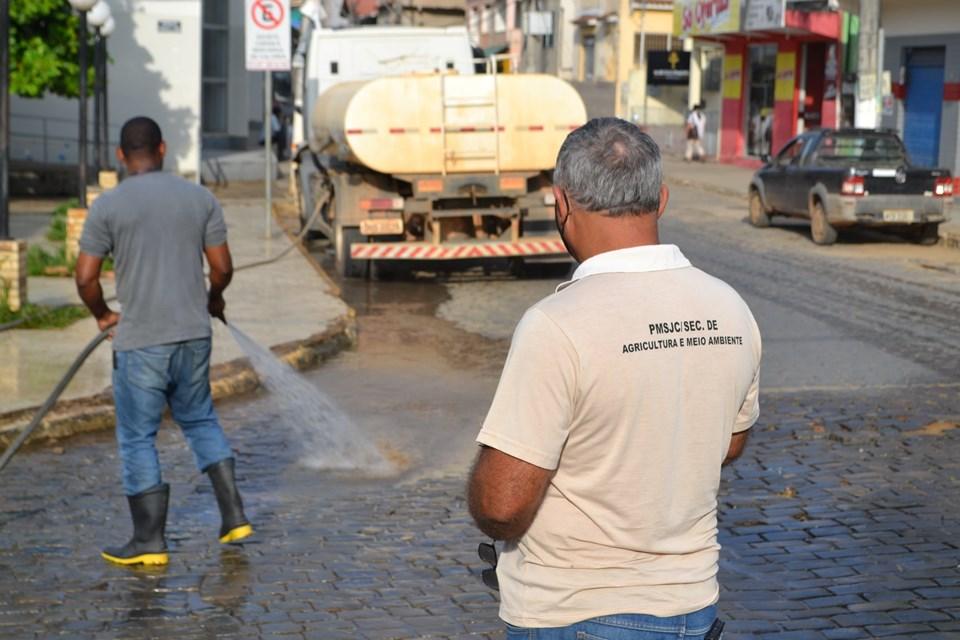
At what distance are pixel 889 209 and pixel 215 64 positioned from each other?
20.0 m

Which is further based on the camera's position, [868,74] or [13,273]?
[868,74]

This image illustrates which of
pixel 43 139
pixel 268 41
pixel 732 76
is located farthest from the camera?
pixel 732 76

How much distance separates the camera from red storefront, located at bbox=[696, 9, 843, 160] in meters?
34.9

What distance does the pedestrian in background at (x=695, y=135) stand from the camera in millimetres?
41656

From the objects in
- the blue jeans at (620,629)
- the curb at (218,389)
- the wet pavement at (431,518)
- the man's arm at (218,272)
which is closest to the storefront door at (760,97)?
the wet pavement at (431,518)

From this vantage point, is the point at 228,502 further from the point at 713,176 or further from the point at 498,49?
the point at 498,49

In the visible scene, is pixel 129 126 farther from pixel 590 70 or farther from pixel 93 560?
pixel 590 70

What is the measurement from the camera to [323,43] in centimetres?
1984

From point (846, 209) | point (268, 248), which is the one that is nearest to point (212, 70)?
point (268, 248)

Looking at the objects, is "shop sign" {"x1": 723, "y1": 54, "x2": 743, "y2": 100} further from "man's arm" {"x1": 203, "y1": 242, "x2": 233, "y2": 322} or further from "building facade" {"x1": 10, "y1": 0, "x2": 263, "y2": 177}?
"man's arm" {"x1": 203, "y1": 242, "x2": 233, "y2": 322}

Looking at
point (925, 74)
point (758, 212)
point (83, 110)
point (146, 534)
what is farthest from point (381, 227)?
point (925, 74)

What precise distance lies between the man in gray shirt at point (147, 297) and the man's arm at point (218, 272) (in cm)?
11

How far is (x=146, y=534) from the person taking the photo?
20.5 ft

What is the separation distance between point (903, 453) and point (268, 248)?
1162 centimetres
